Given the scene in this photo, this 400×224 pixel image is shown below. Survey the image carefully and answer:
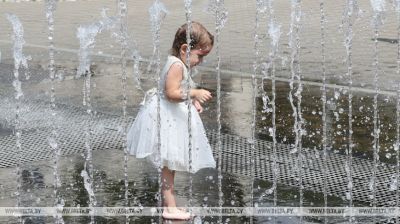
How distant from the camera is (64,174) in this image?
5.47 m

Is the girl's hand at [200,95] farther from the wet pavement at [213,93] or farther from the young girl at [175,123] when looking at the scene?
the wet pavement at [213,93]

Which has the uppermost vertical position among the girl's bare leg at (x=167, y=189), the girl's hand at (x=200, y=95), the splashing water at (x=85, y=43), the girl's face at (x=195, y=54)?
the splashing water at (x=85, y=43)

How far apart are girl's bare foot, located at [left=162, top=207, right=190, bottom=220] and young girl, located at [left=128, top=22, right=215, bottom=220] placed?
0.03m

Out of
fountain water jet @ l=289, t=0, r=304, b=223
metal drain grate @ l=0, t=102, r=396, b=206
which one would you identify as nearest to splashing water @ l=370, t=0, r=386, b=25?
fountain water jet @ l=289, t=0, r=304, b=223

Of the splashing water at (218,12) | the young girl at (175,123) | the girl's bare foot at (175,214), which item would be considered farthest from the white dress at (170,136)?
the splashing water at (218,12)

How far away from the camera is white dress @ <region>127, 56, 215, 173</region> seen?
15.8ft

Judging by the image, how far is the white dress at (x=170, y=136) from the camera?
4.81 metres

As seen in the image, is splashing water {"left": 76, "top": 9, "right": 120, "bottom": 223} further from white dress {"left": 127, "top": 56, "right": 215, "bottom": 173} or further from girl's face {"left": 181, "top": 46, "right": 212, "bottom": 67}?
girl's face {"left": 181, "top": 46, "right": 212, "bottom": 67}

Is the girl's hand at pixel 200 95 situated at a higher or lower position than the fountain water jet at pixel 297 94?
lower

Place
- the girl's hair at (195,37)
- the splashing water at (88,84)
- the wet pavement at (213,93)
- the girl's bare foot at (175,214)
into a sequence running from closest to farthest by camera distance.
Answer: the girl's bare foot at (175,214) < the girl's hair at (195,37) < the wet pavement at (213,93) < the splashing water at (88,84)

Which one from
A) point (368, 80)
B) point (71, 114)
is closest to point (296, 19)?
point (368, 80)

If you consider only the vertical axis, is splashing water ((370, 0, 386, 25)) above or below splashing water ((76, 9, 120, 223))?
above

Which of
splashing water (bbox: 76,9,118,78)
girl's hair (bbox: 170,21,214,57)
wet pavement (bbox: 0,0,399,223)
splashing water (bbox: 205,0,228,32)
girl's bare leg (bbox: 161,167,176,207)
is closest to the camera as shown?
girl's bare leg (bbox: 161,167,176,207)

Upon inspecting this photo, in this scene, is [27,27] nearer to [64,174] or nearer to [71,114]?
[71,114]
